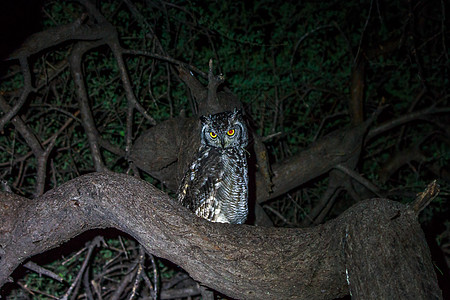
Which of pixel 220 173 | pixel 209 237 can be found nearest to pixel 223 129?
pixel 220 173

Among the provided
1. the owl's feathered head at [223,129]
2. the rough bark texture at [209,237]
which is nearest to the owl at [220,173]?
the owl's feathered head at [223,129]

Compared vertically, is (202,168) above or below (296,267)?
above

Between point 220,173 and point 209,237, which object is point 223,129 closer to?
point 220,173

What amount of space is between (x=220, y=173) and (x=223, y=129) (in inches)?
13.8

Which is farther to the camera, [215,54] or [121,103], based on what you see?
[121,103]

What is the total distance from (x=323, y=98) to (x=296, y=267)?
8.46ft

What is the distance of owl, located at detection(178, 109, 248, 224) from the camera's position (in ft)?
8.18

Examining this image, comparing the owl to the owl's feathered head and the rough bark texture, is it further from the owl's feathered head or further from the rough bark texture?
the rough bark texture

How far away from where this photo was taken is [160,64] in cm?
349

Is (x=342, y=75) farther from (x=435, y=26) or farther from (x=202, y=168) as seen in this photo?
(x=202, y=168)

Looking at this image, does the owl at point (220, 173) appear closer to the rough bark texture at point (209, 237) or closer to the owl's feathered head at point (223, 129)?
the owl's feathered head at point (223, 129)

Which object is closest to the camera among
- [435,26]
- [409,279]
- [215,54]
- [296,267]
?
[409,279]

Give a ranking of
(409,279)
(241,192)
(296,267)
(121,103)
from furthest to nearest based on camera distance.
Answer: (121,103)
(241,192)
(296,267)
(409,279)

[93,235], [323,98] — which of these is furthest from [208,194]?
[323,98]
